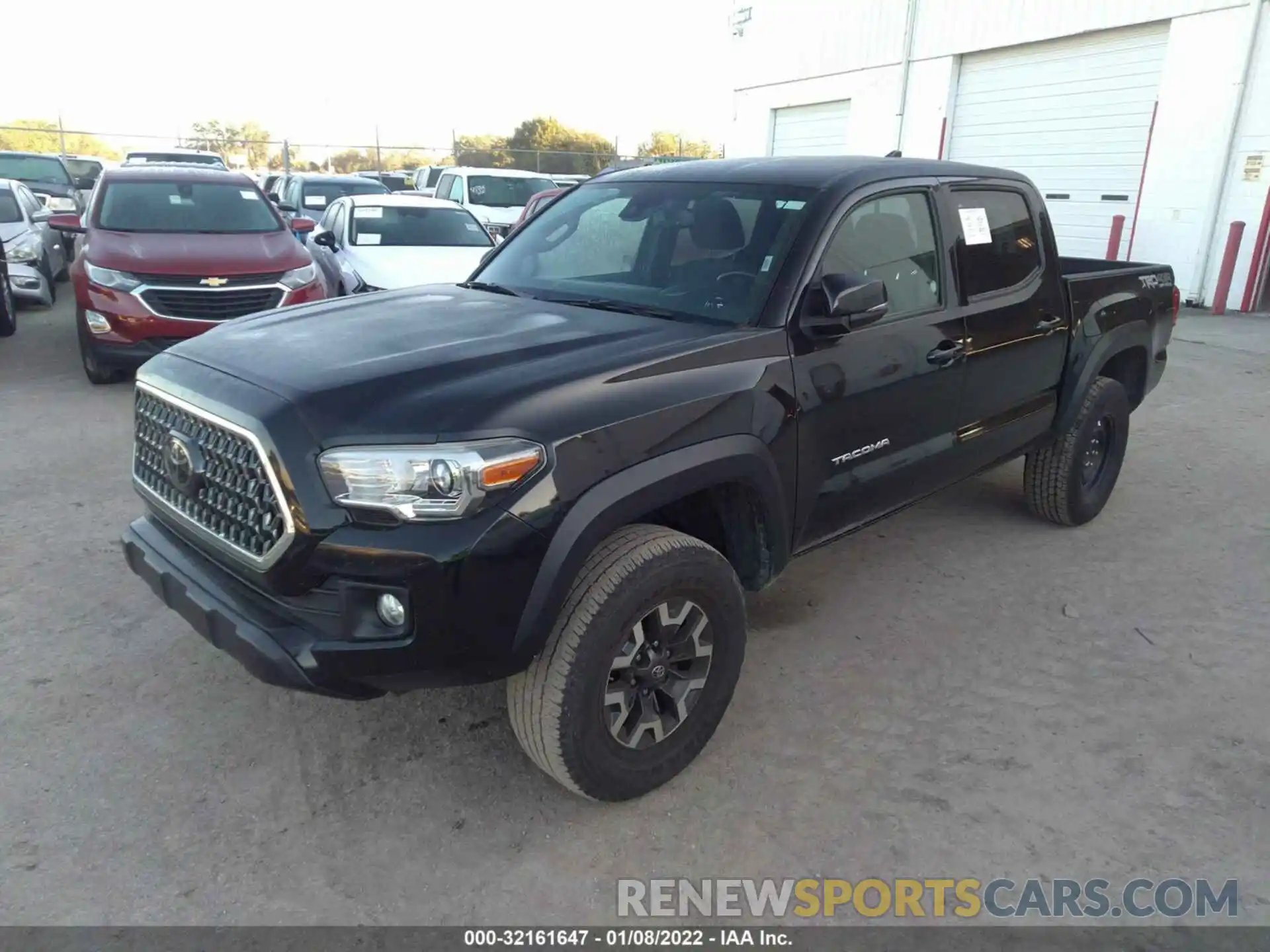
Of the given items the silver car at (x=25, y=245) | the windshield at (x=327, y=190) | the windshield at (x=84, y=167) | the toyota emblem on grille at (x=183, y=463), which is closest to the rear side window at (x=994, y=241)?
the toyota emblem on grille at (x=183, y=463)

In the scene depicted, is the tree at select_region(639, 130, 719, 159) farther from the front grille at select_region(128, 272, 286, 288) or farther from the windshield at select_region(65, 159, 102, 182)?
the front grille at select_region(128, 272, 286, 288)

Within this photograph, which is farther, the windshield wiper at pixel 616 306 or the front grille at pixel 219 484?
the windshield wiper at pixel 616 306

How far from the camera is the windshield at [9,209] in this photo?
10.6 m

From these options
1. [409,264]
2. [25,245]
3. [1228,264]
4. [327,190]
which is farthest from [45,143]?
[1228,264]

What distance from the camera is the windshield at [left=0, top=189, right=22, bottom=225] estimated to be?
10.6 meters

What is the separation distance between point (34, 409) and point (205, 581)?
17.4 ft

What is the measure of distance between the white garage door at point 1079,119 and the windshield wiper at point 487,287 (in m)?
11.4

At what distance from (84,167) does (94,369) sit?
18.9 meters

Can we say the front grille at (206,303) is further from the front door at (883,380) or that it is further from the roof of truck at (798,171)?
the front door at (883,380)

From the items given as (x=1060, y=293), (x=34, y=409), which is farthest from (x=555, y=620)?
(x=34, y=409)

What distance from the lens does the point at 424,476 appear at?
2.26m

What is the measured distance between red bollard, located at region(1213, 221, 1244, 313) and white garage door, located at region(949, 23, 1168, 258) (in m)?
1.60

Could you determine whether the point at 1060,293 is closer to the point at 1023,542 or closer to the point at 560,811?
the point at 1023,542

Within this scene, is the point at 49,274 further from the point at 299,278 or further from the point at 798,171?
the point at 798,171
